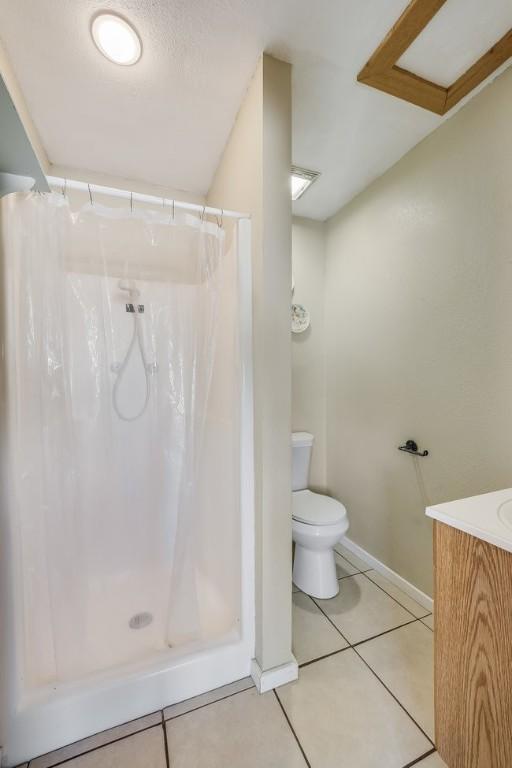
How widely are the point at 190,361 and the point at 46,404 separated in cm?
52

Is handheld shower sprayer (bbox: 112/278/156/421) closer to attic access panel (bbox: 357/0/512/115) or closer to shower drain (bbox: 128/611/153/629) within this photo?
shower drain (bbox: 128/611/153/629)

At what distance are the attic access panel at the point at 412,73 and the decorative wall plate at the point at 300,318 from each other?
47.5 inches

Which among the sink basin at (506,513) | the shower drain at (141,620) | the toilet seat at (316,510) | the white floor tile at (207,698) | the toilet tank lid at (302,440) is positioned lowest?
the white floor tile at (207,698)

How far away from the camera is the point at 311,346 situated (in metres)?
2.34

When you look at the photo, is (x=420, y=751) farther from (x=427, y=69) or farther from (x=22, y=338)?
(x=427, y=69)

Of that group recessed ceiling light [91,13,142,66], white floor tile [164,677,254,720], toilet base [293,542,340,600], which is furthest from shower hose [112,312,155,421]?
toilet base [293,542,340,600]

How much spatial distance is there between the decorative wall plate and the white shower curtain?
3.34 feet

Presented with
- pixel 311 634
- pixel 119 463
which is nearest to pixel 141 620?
pixel 119 463

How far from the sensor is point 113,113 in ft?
4.71

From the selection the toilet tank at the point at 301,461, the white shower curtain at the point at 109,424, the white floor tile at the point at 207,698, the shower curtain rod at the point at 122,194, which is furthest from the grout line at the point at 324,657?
the shower curtain rod at the point at 122,194

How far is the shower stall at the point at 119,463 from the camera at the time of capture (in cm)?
99

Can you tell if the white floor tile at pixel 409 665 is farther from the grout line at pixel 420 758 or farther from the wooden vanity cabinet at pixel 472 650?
the wooden vanity cabinet at pixel 472 650

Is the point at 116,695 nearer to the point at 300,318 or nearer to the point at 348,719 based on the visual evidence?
the point at 348,719

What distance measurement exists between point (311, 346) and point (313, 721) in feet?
6.45
